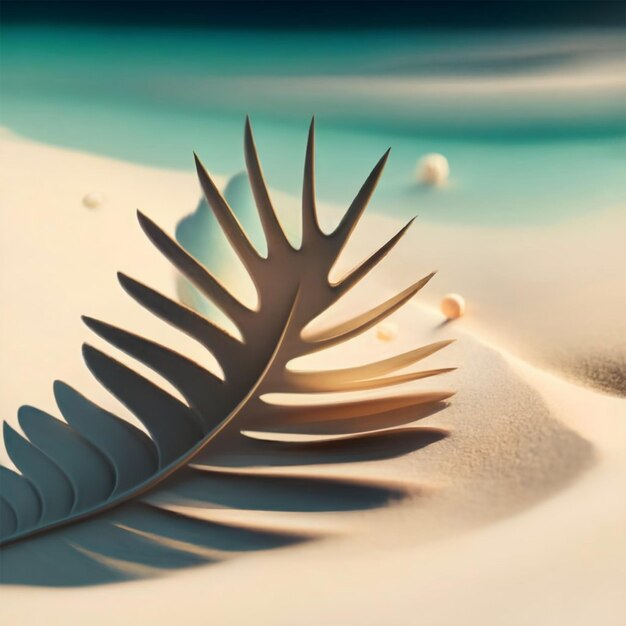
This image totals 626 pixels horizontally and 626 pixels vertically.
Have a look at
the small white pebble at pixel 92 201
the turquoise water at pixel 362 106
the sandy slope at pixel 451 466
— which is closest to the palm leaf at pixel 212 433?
the sandy slope at pixel 451 466

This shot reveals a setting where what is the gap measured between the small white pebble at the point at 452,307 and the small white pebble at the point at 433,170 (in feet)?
1.50

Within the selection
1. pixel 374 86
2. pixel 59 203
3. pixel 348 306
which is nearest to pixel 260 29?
pixel 374 86

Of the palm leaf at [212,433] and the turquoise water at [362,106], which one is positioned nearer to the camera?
the palm leaf at [212,433]

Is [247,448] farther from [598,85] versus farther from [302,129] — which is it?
[598,85]

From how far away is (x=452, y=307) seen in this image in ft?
4.38

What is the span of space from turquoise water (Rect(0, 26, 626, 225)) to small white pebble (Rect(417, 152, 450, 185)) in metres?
0.02

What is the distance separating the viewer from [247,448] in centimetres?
94

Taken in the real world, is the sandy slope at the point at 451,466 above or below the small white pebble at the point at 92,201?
below

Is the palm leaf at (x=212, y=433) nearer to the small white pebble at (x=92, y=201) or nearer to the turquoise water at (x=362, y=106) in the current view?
the small white pebble at (x=92, y=201)

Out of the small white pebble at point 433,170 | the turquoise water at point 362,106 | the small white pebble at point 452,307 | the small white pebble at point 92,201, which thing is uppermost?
the turquoise water at point 362,106

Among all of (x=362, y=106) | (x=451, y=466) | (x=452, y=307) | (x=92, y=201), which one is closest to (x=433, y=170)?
(x=362, y=106)

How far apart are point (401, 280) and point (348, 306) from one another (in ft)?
0.51

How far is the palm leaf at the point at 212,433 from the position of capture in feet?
2.87

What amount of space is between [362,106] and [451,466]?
119cm
